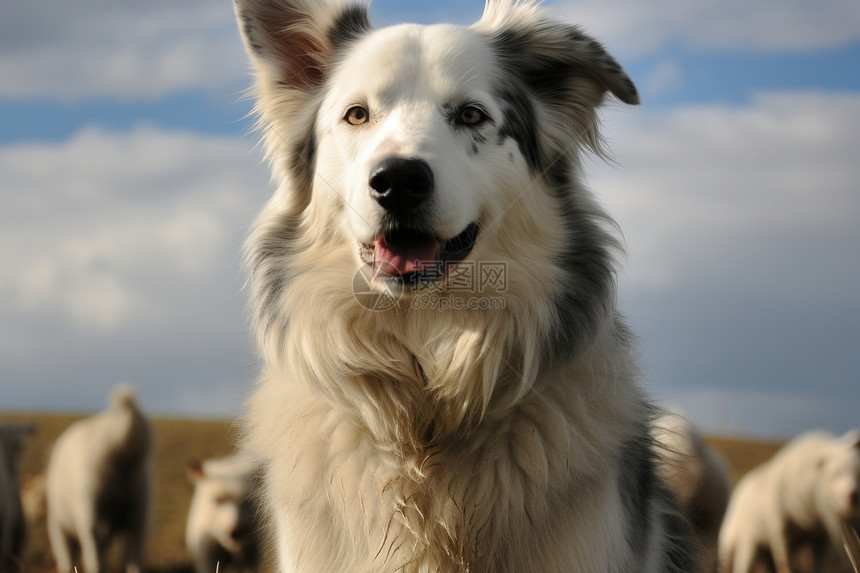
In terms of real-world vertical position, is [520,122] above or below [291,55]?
below

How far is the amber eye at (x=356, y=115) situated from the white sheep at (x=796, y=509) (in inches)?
254

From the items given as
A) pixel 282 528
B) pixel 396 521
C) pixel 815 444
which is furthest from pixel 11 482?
pixel 815 444

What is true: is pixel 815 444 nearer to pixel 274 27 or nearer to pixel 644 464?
pixel 644 464

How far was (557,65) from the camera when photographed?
441 cm

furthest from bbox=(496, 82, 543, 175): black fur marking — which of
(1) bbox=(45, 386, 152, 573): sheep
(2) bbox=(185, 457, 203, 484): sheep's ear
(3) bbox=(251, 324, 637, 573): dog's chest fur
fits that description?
(2) bbox=(185, 457, 203, 484): sheep's ear

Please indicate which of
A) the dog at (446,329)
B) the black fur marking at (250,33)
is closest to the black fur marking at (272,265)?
the dog at (446,329)

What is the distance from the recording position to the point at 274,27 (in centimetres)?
451

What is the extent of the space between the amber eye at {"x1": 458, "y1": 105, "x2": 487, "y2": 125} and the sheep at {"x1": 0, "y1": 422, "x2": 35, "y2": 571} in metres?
8.03

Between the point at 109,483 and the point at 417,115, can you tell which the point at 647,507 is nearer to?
the point at 417,115

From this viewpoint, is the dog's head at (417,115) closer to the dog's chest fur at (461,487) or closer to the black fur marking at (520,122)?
the black fur marking at (520,122)

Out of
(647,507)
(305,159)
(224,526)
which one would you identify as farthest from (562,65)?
(224,526)

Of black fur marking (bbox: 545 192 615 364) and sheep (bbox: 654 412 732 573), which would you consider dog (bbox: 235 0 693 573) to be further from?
sheep (bbox: 654 412 732 573)

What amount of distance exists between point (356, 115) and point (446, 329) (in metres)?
1.12

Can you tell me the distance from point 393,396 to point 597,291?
3.65 feet
